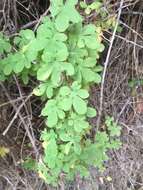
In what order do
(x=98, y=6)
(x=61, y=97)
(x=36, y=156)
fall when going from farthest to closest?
(x=36, y=156), (x=98, y=6), (x=61, y=97)

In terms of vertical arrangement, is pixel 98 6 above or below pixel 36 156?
above

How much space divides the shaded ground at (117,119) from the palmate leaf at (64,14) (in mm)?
493

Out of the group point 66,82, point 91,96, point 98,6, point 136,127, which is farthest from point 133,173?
point 98,6

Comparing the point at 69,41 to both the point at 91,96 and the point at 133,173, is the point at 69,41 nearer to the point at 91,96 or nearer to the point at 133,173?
the point at 91,96

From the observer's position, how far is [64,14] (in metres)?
1.41

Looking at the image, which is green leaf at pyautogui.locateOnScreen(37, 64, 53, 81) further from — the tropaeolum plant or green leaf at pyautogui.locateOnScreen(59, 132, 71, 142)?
green leaf at pyautogui.locateOnScreen(59, 132, 71, 142)

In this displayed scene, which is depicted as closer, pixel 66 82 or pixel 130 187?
pixel 66 82

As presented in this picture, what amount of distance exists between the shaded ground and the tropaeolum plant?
0.26 metres

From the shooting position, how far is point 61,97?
149 centimetres

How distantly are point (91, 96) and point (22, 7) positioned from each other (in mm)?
563

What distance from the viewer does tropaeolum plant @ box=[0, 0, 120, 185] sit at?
1433 millimetres

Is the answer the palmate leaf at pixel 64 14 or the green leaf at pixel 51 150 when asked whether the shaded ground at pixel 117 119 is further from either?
the palmate leaf at pixel 64 14

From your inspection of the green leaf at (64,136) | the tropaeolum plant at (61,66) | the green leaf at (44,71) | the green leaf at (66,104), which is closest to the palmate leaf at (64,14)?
the tropaeolum plant at (61,66)

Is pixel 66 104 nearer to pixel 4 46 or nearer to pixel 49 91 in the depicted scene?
pixel 49 91
